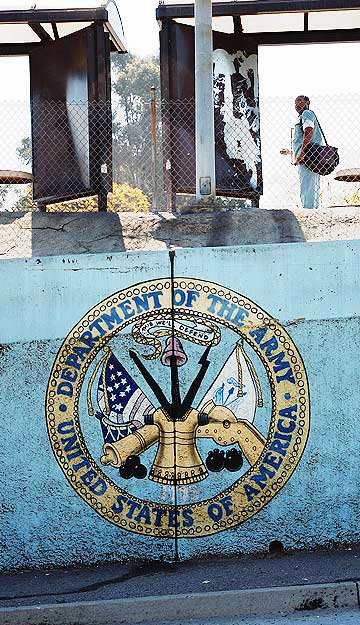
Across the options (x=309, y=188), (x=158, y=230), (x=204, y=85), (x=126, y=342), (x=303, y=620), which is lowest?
(x=303, y=620)

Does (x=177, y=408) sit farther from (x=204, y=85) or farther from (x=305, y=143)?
(x=305, y=143)

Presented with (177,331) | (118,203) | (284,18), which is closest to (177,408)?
(177,331)

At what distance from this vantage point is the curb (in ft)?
22.9

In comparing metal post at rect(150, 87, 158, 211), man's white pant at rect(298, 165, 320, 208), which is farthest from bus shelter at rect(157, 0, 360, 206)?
man's white pant at rect(298, 165, 320, 208)

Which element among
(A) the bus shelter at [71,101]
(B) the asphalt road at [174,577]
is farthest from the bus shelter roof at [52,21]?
(B) the asphalt road at [174,577]

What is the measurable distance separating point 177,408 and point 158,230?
1628 millimetres

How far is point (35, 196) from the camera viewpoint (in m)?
10.2

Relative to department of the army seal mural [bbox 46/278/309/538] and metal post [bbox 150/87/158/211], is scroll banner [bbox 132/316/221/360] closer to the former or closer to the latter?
department of the army seal mural [bbox 46/278/309/538]

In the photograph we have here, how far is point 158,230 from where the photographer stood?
9.02 metres

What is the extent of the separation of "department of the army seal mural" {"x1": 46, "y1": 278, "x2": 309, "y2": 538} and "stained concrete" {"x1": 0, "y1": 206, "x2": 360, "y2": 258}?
0.76m

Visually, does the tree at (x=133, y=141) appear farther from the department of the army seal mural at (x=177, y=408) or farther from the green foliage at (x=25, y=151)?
the department of the army seal mural at (x=177, y=408)

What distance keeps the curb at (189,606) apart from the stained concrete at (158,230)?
2.93 metres

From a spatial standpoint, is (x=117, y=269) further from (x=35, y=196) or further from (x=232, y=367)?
(x=35, y=196)

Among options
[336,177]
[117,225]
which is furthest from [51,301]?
[336,177]
